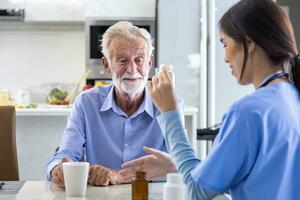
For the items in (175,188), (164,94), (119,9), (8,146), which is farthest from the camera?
(119,9)

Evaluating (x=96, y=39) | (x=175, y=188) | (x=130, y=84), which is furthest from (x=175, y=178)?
(x=96, y=39)

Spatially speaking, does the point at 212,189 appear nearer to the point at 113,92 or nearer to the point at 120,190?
the point at 120,190

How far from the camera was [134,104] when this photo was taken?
1981 millimetres

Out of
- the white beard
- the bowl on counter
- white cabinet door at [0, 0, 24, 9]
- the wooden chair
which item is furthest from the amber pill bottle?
white cabinet door at [0, 0, 24, 9]

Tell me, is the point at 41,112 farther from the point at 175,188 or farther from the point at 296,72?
the point at 296,72

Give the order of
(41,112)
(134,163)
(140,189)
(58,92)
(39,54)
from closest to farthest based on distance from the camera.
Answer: (140,189)
(134,163)
(41,112)
(58,92)
(39,54)

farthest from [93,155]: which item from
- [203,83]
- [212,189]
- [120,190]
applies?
[203,83]

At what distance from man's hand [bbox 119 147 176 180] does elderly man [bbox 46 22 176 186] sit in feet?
0.99

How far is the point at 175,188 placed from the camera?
3.64ft

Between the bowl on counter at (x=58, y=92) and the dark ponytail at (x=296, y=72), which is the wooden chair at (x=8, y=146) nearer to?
the dark ponytail at (x=296, y=72)

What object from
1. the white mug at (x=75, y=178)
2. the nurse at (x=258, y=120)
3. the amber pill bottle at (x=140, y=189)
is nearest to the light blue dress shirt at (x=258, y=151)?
the nurse at (x=258, y=120)

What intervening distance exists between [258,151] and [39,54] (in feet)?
Answer: 14.0

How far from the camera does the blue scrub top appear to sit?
1.00 m

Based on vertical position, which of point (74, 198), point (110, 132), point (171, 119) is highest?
point (171, 119)
